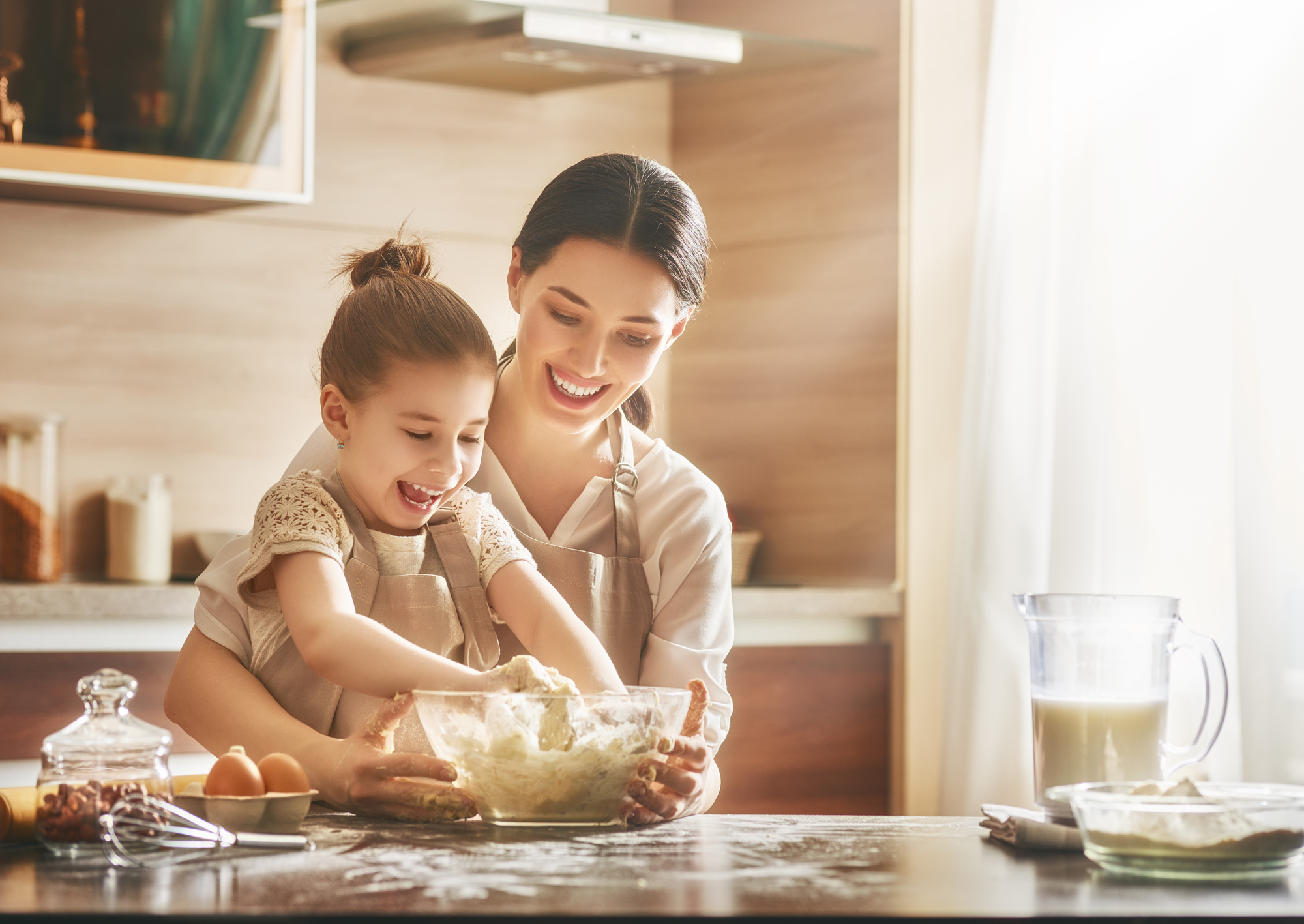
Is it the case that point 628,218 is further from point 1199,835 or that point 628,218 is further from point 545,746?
point 1199,835

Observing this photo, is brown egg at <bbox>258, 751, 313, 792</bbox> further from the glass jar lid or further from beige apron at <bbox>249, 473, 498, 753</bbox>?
beige apron at <bbox>249, 473, 498, 753</bbox>

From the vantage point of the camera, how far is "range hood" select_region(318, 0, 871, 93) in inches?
99.7

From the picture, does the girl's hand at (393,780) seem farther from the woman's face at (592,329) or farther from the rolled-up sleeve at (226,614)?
the woman's face at (592,329)

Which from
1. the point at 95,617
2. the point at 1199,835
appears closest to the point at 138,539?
the point at 95,617

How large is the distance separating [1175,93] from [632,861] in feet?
6.21

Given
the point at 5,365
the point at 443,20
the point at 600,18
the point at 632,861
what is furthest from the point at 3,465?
the point at 632,861

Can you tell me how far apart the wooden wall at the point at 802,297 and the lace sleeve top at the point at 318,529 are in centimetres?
156

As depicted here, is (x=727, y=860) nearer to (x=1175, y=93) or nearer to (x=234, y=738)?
(x=234, y=738)

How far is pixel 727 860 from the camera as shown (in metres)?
0.94

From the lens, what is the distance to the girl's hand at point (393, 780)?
3.51 feet

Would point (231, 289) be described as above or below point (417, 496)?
above

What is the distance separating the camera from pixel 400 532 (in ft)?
4.46

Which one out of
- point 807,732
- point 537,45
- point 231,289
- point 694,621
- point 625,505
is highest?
point 537,45

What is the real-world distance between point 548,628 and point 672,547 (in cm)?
33
